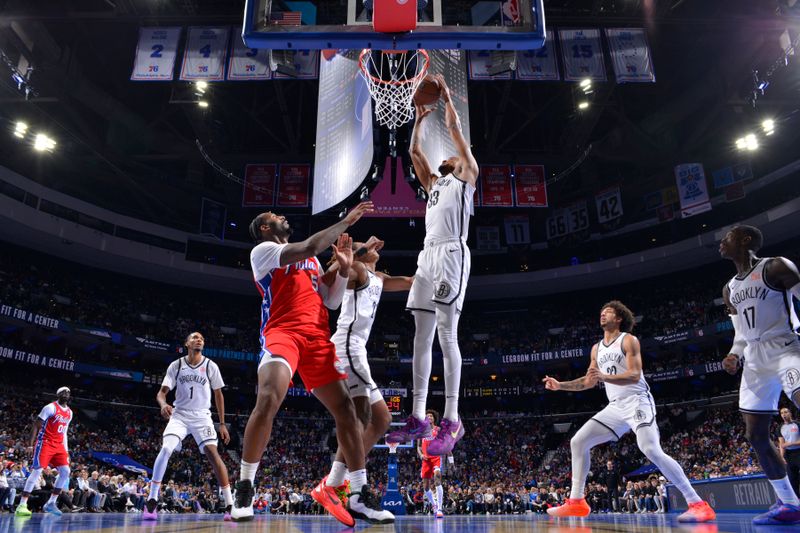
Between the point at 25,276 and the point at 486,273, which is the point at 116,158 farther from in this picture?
the point at 486,273

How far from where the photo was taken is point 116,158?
27203mm

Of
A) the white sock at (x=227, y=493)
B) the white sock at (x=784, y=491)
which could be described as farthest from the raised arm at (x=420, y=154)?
the white sock at (x=227, y=493)

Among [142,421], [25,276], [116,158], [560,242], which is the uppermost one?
[116,158]

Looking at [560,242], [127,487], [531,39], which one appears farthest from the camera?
[560,242]

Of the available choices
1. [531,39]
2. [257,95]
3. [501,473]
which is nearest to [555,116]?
[257,95]

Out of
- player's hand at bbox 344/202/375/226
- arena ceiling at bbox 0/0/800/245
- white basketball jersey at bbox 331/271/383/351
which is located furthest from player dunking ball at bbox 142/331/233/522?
arena ceiling at bbox 0/0/800/245

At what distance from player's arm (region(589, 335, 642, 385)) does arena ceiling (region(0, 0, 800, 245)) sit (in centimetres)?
1183

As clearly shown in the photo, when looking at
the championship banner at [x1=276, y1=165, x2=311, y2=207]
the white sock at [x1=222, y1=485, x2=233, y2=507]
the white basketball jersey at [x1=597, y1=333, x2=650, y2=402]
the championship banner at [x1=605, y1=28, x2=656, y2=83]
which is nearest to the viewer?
the white basketball jersey at [x1=597, y1=333, x2=650, y2=402]

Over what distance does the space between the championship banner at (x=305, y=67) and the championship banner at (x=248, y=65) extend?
16.1 inches

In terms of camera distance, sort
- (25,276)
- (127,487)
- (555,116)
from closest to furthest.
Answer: (127,487) → (555,116) → (25,276)

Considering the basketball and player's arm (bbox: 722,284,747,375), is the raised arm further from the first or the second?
player's arm (bbox: 722,284,747,375)

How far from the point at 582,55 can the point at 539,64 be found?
115 centimetres

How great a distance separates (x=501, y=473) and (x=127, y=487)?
18723 millimetres

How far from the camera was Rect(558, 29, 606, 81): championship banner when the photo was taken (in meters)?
15.0
